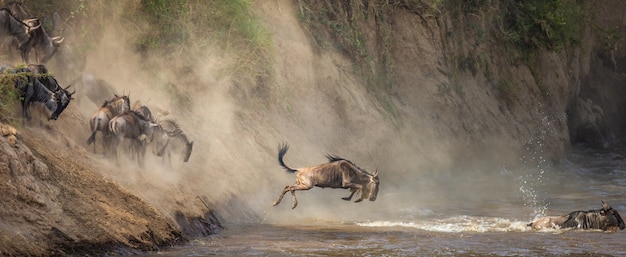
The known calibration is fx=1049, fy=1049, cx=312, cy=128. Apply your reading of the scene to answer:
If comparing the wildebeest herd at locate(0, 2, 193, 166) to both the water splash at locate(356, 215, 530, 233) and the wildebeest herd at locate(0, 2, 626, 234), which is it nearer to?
the wildebeest herd at locate(0, 2, 626, 234)

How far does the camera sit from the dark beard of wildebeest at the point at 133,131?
50.4 ft

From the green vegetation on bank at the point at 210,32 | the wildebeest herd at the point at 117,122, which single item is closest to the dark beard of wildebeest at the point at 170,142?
the wildebeest herd at the point at 117,122

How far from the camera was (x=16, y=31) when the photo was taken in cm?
1574

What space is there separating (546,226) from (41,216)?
870cm

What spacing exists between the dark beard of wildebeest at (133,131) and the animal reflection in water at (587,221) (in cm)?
637

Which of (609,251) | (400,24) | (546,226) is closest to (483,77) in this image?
(400,24)

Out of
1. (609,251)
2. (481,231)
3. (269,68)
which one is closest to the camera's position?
(609,251)

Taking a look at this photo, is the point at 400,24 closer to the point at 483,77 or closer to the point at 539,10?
the point at 483,77

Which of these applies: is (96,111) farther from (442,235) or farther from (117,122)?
(442,235)

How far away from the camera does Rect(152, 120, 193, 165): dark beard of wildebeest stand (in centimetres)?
1633

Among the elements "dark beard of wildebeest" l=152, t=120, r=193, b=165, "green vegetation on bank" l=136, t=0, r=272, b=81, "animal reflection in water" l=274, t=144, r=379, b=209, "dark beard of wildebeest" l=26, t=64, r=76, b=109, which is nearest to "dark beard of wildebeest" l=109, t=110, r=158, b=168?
"dark beard of wildebeest" l=152, t=120, r=193, b=165

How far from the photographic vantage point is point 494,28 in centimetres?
3038

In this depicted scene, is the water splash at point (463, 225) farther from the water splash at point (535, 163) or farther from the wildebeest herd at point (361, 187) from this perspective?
the water splash at point (535, 163)

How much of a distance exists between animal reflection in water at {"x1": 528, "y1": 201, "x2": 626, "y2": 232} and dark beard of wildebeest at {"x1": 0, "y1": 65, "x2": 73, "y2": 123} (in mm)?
7737
